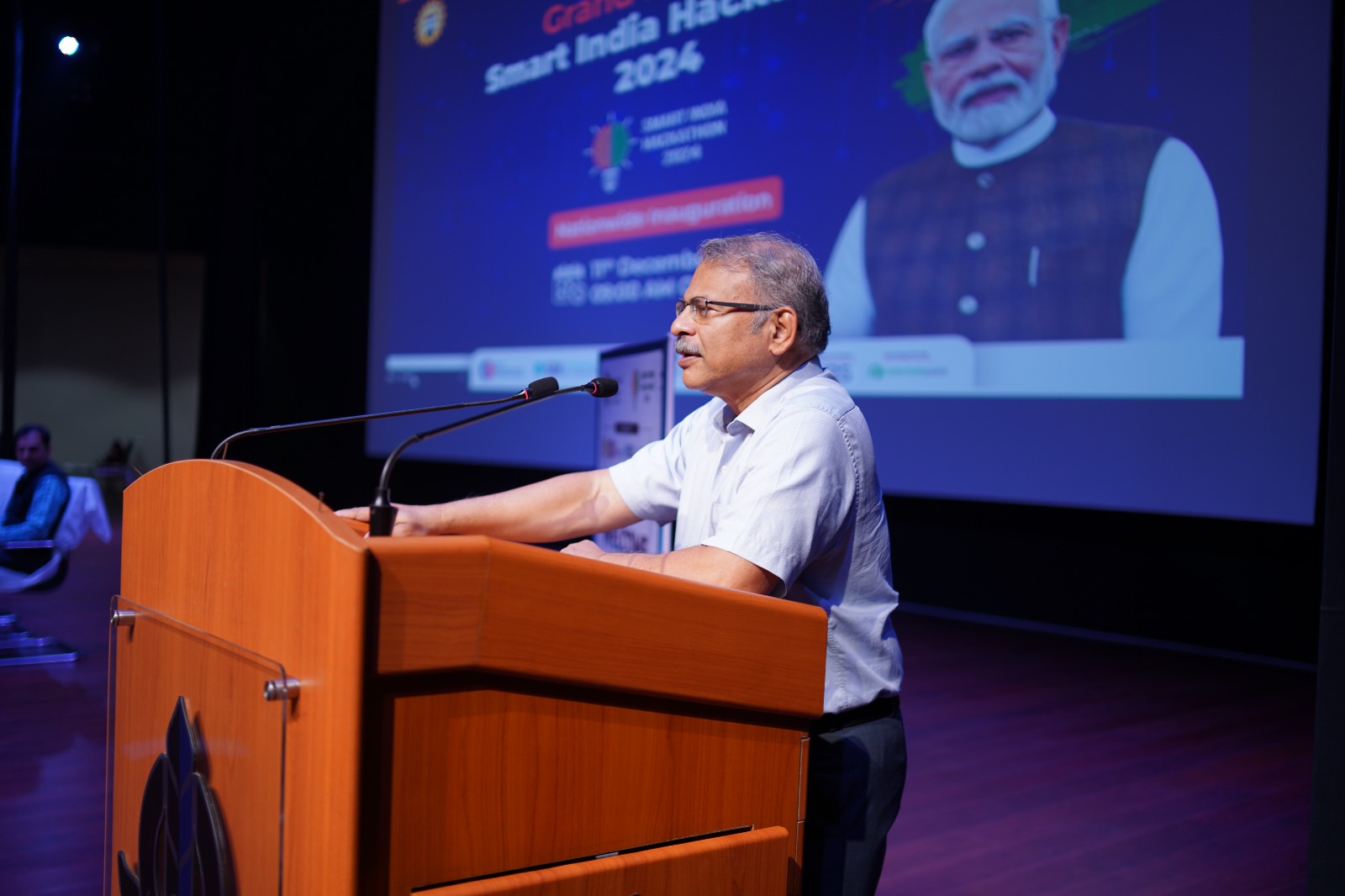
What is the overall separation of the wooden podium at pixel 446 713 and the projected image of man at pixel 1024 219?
13.3 ft

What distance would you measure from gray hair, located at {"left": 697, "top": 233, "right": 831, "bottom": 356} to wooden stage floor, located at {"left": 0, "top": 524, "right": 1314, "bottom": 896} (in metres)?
1.64

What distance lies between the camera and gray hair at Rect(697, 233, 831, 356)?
158 centimetres

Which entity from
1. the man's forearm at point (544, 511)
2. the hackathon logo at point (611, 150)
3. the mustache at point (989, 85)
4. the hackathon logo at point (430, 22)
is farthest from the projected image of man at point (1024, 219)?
the hackathon logo at point (430, 22)

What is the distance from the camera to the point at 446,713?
3.28 ft

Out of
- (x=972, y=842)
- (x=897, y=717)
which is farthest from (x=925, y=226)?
(x=897, y=717)

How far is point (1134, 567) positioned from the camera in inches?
213

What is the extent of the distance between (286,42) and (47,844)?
8.78m

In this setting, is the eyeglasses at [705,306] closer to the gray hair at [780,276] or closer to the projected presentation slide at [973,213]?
the gray hair at [780,276]

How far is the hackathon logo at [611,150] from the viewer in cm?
683

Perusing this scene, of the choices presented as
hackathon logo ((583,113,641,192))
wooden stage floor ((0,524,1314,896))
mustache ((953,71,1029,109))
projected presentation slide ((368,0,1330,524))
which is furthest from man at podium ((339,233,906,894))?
hackathon logo ((583,113,641,192))

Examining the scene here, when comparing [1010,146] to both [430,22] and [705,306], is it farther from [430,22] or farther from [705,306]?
[430,22]

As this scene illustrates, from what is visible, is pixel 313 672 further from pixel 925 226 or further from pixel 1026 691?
pixel 925 226

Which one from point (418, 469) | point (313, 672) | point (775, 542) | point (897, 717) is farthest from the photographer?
point (418, 469)

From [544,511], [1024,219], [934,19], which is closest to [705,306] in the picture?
[544,511]
